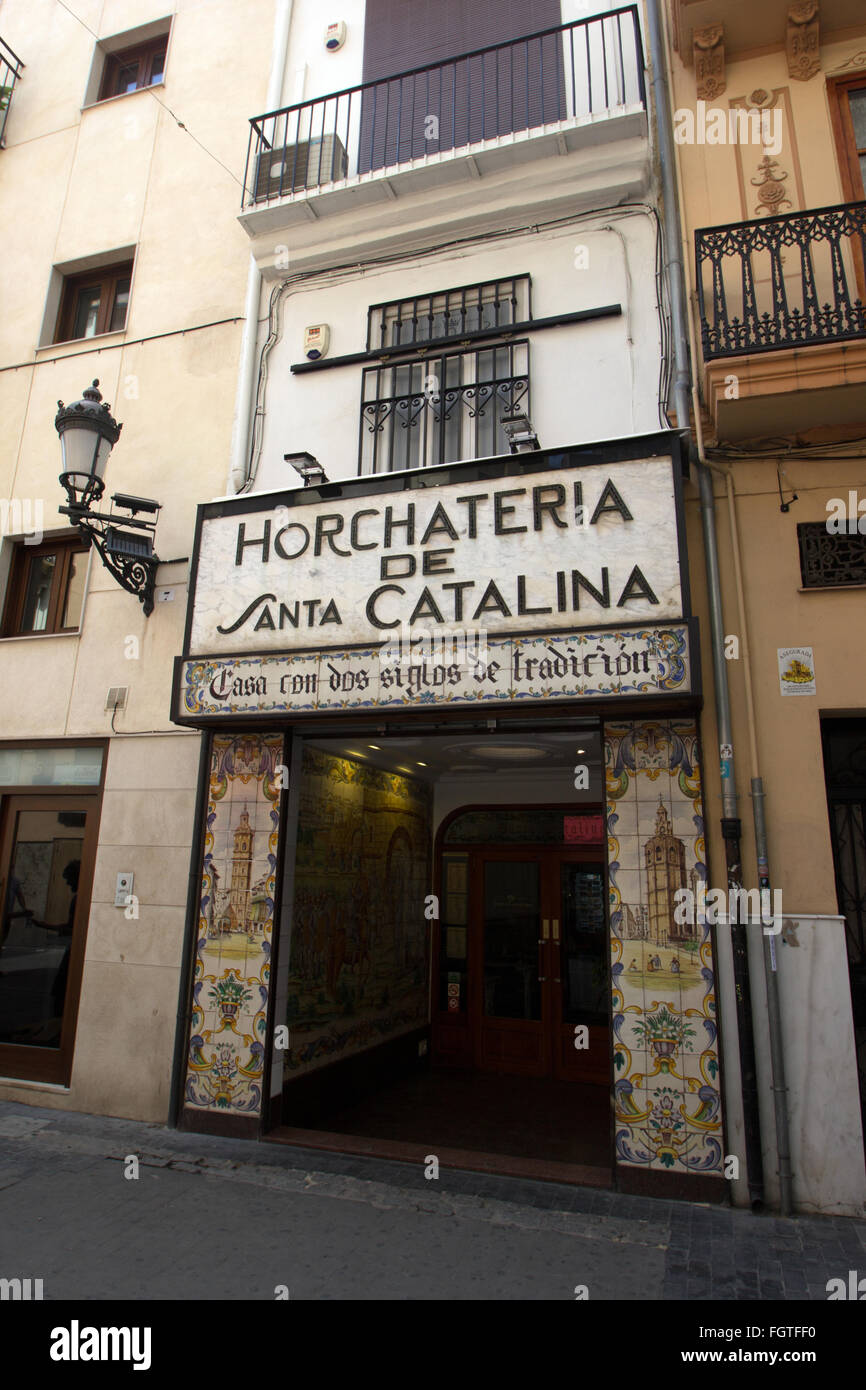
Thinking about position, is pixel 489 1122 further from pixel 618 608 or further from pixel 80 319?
pixel 80 319

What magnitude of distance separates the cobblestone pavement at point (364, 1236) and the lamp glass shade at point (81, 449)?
5.35 meters

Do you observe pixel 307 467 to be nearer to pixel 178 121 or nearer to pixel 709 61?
pixel 709 61

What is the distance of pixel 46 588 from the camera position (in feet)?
26.6

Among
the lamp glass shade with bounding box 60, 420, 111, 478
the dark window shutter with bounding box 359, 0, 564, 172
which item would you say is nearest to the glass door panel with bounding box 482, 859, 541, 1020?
the lamp glass shade with bounding box 60, 420, 111, 478

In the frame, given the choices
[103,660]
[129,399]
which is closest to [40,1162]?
Result: [103,660]

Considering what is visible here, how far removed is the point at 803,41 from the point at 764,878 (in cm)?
656

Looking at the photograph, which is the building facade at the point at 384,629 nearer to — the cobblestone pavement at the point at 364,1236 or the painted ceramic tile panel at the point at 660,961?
the painted ceramic tile panel at the point at 660,961

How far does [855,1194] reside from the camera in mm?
4586

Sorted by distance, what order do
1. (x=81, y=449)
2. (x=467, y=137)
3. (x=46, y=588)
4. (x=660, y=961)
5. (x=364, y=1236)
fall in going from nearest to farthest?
1. (x=364, y=1236)
2. (x=660, y=961)
3. (x=81, y=449)
4. (x=467, y=137)
5. (x=46, y=588)

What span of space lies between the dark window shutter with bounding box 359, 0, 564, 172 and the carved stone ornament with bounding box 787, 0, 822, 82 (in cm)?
202

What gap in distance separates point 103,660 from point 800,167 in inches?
286

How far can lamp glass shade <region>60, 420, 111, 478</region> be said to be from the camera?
21.5 ft

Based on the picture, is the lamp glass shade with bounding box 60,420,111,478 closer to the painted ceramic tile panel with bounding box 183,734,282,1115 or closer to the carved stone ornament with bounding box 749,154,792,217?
the painted ceramic tile panel with bounding box 183,734,282,1115

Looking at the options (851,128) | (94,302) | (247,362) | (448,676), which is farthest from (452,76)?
(448,676)
